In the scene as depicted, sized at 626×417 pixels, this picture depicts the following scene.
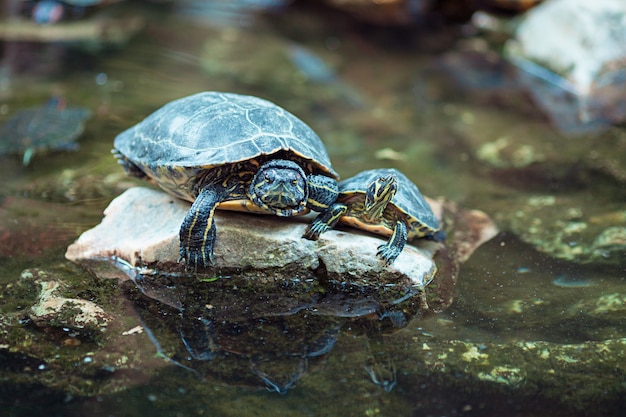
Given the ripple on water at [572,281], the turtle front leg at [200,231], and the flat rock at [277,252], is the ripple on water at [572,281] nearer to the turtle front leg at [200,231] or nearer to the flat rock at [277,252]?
the flat rock at [277,252]

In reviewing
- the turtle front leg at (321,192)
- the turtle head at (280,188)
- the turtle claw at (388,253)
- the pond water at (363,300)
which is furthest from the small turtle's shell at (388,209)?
the pond water at (363,300)

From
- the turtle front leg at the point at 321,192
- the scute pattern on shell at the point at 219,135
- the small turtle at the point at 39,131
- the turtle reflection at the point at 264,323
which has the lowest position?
the small turtle at the point at 39,131

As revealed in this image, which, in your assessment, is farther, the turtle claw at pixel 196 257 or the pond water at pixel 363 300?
the turtle claw at pixel 196 257

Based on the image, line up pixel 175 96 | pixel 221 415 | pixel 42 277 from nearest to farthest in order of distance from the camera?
pixel 221 415 → pixel 42 277 → pixel 175 96

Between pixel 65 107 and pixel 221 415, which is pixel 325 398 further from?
pixel 65 107

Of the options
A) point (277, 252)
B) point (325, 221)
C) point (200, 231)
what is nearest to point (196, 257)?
point (200, 231)

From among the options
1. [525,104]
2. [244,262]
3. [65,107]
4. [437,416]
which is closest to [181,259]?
[244,262]
